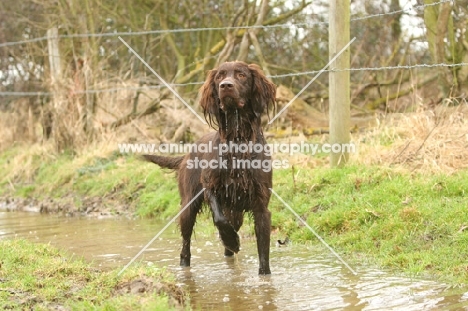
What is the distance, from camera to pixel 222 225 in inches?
213

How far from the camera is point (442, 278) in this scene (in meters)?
4.75

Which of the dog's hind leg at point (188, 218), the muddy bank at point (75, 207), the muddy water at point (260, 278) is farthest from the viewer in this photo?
the muddy bank at point (75, 207)

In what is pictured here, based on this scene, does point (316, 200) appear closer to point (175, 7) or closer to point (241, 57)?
point (241, 57)

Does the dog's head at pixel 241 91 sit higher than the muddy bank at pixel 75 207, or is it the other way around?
the dog's head at pixel 241 91

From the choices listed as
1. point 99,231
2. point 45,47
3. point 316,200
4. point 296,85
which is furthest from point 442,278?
point 45,47

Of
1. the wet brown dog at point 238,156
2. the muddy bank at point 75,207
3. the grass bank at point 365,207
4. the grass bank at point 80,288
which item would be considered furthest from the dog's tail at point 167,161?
the muddy bank at point 75,207

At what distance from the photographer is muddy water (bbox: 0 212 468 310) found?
4.26 meters

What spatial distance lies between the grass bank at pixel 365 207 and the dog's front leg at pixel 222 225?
1064mm

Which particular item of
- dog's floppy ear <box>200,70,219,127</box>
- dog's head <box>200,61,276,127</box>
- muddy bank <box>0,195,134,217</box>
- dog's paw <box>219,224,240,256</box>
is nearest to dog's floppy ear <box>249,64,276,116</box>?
dog's head <box>200,61,276,127</box>

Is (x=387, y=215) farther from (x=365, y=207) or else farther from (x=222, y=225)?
(x=222, y=225)

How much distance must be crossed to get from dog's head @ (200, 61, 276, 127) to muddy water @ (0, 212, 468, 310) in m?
1.34

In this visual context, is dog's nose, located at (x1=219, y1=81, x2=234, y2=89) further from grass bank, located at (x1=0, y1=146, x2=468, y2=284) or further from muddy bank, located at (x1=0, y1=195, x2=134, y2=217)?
muddy bank, located at (x1=0, y1=195, x2=134, y2=217)

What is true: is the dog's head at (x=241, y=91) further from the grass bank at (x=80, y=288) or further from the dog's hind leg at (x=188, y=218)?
the grass bank at (x=80, y=288)

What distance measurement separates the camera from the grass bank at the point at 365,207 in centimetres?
534
